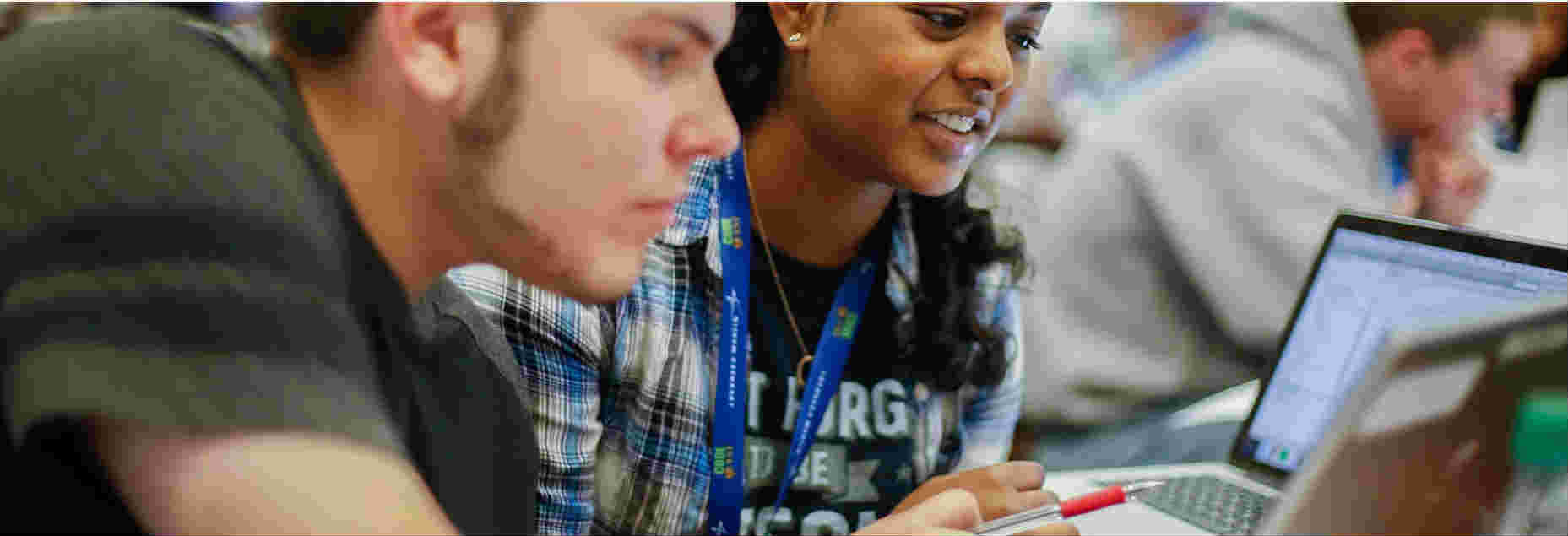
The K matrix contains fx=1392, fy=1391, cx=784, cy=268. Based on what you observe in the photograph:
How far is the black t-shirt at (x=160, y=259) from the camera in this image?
0.55m

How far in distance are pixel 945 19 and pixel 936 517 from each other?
0.47 metres

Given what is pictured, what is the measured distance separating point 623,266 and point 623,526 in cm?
65

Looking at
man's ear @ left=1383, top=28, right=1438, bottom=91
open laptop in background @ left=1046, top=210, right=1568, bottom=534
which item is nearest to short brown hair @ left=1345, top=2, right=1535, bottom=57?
man's ear @ left=1383, top=28, right=1438, bottom=91

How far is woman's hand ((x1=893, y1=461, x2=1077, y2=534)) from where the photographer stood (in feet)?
3.81

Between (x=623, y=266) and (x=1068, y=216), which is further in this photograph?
(x=1068, y=216)

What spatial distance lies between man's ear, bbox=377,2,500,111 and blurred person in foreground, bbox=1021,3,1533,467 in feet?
5.81

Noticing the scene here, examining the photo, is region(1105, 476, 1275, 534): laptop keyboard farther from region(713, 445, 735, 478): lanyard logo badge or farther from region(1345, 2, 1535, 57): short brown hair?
region(1345, 2, 1535, 57): short brown hair

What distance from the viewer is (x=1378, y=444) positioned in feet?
2.05

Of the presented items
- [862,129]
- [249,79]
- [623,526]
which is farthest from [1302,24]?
[249,79]

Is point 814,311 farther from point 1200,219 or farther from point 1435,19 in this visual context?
point 1435,19

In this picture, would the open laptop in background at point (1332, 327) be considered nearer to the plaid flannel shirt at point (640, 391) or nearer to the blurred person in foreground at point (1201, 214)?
the plaid flannel shirt at point (640, 391)

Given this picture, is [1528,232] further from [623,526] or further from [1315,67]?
[623,526]

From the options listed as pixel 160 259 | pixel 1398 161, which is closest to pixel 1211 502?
pixel 160 259

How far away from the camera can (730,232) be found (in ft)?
4.41
